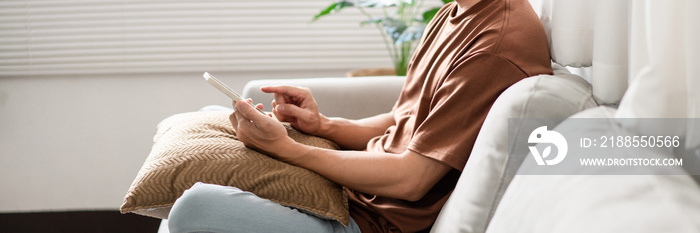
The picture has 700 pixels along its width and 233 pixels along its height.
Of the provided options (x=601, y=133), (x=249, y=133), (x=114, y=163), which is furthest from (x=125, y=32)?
(x=601, y=133)

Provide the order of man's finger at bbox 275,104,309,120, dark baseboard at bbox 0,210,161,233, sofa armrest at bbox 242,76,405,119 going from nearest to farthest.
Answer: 1. man's finger at bbox 275,104,309,120
2. sofa armrest at bbox 242,76,405,119
3. dark baseboard at bbox 0,210,161,233

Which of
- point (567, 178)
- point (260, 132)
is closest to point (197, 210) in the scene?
point (260, 132)

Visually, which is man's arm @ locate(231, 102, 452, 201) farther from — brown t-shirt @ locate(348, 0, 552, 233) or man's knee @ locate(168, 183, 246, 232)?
man's knee @ locate(168, 183, 246, 232)

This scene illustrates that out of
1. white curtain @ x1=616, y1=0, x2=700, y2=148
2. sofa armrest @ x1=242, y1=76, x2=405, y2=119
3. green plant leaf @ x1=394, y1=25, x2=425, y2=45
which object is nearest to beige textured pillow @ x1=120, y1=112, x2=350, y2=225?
white curtain @ x1=616, y1=0, x2=700, y2=148

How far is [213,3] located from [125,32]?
37 centimetres

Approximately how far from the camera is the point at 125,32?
8.64ft

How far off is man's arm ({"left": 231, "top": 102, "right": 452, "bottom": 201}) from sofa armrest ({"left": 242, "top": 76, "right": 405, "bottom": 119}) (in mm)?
625

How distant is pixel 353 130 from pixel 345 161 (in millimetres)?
336

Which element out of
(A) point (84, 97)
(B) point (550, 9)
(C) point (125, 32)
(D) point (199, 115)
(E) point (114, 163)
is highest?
(B) point (550, 9)

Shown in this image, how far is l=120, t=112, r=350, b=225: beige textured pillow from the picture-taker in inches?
42.9

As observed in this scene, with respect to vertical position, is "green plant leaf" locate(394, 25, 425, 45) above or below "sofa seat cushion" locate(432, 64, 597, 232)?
below

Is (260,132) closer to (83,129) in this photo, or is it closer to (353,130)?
(353,130)

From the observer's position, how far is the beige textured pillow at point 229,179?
3.57 feet

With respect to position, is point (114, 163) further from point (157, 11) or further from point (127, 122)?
point (157, 11)
